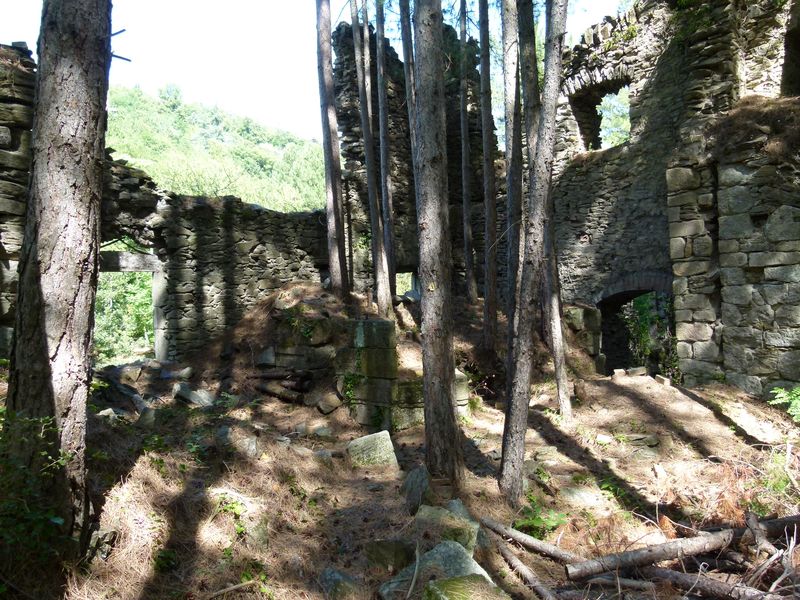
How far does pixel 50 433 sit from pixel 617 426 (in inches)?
243

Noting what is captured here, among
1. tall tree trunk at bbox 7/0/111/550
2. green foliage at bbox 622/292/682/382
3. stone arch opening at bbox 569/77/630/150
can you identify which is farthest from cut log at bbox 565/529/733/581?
stone arch opening at bbox 569/77/630/150

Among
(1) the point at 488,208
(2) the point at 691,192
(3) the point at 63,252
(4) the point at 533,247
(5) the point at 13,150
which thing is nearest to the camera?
(3) the point at 63,252

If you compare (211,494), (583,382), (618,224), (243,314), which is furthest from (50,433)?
(618,224)

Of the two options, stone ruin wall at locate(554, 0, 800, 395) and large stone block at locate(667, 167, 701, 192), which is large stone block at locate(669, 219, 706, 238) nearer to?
stone ruin wall at locate(554, 0, 800, 395)

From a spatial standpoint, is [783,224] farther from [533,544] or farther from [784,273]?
[533,544]

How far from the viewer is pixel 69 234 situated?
331 cm

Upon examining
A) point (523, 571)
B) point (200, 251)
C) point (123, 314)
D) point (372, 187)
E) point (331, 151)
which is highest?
point (331, 151)

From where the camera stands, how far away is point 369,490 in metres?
5.41

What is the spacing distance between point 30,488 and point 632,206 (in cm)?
1159

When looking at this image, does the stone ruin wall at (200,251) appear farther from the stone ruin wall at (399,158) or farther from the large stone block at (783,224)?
the large stone block at (783,224)

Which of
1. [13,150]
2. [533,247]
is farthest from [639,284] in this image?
[13,150]

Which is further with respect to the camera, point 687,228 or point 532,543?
point 687,228

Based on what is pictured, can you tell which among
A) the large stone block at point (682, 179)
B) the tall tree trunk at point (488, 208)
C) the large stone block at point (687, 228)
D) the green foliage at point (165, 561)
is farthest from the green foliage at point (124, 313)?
the large stone block at point (682, 179)

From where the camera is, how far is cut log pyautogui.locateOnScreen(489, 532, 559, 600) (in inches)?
144
